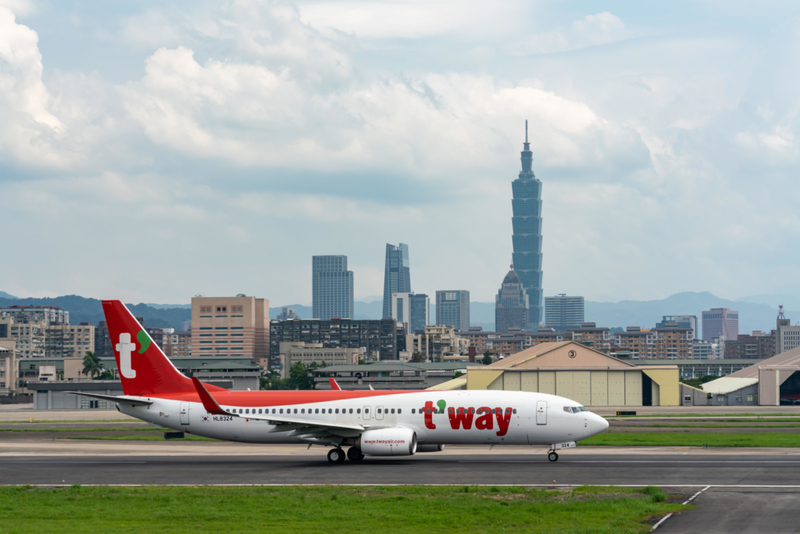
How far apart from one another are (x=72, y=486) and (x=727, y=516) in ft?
86.1

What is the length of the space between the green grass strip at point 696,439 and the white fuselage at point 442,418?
13654 millimetres

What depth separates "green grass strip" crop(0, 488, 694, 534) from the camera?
26359mm

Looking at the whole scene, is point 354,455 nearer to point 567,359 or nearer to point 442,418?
point 442,418

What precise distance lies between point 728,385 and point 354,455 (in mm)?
116688

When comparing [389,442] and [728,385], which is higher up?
[389,442]

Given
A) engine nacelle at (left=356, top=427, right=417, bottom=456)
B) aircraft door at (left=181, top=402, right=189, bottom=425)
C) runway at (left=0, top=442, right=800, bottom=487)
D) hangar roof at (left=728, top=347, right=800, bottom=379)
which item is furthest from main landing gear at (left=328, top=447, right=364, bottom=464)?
hangar roof at (left=728, top=347, right=800, bottom=379)

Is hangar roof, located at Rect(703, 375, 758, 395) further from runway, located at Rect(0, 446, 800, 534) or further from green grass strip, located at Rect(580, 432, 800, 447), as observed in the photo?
runway, located at Rect(0, 446, 800, 534)

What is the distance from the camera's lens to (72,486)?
3528cm

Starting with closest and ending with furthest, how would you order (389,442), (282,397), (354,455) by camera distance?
1. (389,442)
2. (354,455)
3. (282,397)

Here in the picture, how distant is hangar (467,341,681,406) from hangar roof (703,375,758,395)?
15.9 meters

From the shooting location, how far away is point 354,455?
44844mm

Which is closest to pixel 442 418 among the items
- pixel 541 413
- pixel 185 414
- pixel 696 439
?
pixel 541 413

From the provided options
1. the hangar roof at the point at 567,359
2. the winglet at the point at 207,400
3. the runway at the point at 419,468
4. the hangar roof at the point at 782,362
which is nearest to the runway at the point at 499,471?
the runway at the point at 419,468

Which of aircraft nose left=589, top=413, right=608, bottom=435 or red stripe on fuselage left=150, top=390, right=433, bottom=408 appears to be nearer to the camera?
aircraft nose left=589, top=413, right=608, bottom=435
